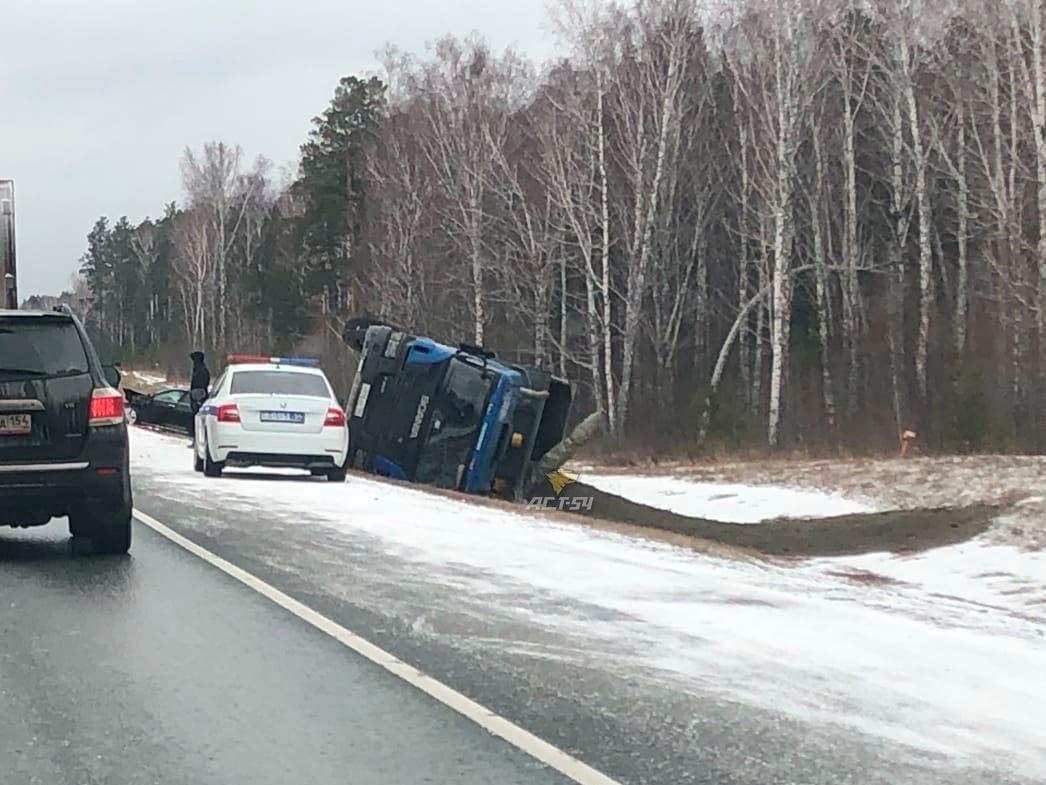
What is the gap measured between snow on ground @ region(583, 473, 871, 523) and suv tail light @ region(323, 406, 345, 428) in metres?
6.07

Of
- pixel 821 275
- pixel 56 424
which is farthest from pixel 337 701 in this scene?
pixel 821 275

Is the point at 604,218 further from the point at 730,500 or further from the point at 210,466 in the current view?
the point at 210,466

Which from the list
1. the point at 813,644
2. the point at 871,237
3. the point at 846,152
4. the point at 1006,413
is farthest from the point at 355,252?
the point at 813,644

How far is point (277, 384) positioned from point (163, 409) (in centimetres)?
2080

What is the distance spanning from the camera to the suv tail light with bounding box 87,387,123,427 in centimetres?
1108

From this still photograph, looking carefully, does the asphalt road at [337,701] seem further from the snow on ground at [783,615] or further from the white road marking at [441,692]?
the snow on ground at [783,615]

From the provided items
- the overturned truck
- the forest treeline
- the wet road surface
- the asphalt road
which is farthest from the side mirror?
the forest treeline

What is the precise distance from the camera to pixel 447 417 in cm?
2334

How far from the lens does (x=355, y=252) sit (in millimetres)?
66125

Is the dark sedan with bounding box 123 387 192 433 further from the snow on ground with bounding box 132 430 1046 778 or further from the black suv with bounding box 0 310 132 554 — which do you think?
the black suv with bounding box 0 310 132 554

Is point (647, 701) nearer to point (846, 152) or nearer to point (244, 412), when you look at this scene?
point (244, 412)

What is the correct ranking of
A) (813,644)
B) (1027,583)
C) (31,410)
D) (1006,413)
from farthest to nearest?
1. (1006,413)
2. (1027,583)
3. (31,410)
4. (813,644)

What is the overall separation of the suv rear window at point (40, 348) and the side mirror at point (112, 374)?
0.28m

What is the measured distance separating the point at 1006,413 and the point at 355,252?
40.8 m
